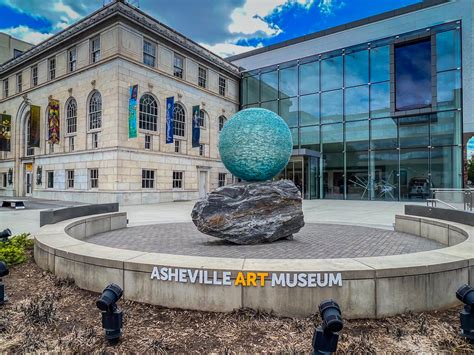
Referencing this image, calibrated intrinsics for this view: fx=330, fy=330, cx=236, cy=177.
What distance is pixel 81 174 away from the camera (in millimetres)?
25281

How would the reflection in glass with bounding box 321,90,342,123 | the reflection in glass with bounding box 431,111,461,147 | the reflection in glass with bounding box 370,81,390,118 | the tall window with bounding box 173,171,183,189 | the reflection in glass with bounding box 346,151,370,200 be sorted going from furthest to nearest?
the reflection in glass with bounding box 321,90,342,123 < the reflection in glass with bounding box 346,151,370,200 < the reflection in glass with bounding box 370,81,390,118 < the tall window with bounding box 173,171,183,189 < the reflection in glass with bounding box 431,111,461,147

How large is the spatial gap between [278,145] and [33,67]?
31718 mm

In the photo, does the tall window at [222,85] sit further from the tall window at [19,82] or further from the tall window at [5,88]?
the tall window at [5,88]

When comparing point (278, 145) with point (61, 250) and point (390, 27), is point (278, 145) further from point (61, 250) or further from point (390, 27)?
point (390, 27)

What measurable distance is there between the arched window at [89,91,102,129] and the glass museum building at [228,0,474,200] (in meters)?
16.3

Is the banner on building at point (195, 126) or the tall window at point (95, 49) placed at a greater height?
the tall window at point (95, 49)

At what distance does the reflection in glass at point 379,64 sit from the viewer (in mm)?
28578

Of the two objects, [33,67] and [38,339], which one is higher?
[33,67]

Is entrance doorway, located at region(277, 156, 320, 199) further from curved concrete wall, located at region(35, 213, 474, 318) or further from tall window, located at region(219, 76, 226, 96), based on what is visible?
curved concrete wall, located at region(35, 213, 474, 318)

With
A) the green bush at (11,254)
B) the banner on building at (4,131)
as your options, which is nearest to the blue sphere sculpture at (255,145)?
the green bush at (11,254)

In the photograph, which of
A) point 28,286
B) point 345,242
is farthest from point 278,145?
point 28,286

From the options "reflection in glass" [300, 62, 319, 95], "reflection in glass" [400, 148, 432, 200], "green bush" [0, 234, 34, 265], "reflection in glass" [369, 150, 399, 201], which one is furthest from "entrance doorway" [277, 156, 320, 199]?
"green bush" [0, 234, 34, 265]

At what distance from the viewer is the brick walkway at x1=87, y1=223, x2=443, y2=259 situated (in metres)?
6.98

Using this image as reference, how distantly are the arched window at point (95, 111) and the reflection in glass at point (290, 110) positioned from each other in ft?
57.3
